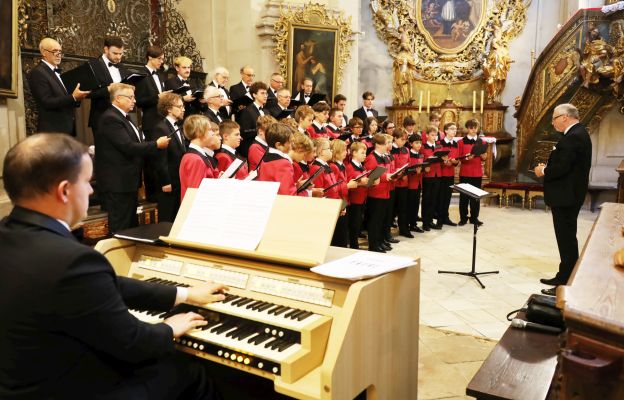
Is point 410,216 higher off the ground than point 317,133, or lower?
lower

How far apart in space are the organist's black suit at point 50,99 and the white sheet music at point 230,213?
11.3ft

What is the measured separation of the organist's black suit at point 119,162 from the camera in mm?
4766

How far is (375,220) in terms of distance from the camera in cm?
675

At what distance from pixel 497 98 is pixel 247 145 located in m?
8.51

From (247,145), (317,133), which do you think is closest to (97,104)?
(247,145)

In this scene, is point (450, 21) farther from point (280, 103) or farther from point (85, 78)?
point (85, 78)

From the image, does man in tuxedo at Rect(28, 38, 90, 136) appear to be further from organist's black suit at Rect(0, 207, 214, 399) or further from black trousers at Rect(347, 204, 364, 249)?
organist's black suit at Rect(0, 207, 214, 399)

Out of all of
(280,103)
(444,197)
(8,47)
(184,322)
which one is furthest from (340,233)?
(8,47)

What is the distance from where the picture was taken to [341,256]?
2.58m

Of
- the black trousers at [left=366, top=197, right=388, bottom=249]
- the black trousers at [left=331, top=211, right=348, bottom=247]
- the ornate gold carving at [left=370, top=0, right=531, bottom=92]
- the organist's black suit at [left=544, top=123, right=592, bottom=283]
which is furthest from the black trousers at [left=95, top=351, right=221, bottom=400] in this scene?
the ornate gold carving at [left=370, top=0, right=531, bottom=92]

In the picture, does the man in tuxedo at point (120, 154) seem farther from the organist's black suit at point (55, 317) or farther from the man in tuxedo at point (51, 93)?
the organist's black suit at point (55, 317)

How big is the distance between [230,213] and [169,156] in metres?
2.95

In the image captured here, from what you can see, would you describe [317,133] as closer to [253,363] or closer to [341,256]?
[341,256]

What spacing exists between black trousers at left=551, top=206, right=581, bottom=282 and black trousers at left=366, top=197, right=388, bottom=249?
2118mm
